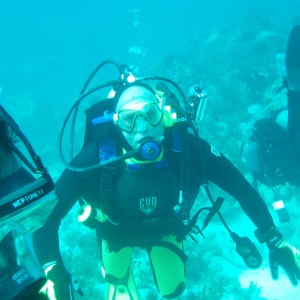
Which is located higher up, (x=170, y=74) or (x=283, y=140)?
(x=170, y=74)

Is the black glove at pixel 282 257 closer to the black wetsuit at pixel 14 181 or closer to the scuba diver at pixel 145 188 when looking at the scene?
the scuba diver at pixel 145 188

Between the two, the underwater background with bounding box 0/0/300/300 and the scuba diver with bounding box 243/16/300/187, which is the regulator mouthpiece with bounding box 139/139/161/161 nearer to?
the scuba diver with bounding box 243/16/300/187

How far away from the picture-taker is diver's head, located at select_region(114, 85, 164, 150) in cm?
441

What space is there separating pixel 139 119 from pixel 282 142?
300cm

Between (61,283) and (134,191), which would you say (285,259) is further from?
(61,283)

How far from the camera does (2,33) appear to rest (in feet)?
197

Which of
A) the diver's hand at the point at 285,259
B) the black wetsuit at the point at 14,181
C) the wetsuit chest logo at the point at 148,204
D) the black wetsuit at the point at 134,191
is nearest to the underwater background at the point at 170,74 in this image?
the black wetsuit at the point at 134,191

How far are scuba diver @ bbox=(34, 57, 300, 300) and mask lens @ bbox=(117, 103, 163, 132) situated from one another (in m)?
0.01

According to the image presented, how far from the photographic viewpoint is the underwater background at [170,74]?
28.8 ft

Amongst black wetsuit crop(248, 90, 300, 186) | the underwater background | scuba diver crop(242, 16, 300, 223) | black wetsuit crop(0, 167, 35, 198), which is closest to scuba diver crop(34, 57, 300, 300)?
scuba diver crop(242, 16, 300, 223)

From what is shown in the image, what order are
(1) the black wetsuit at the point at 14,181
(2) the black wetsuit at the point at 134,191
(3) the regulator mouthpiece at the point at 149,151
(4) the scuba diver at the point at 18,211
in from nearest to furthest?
1. (4) the scuba diver at the point at 18,211
2. (1) the black wetsuit at the point at 14,181
3. (3) the regulator mouthpiece at the point at 149,151
4. (2) the black wetsuit at the point at 134,191

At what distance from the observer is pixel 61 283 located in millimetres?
3773

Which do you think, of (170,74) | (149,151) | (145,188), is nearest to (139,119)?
(149,151)

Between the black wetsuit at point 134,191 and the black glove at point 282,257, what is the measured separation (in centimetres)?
19
